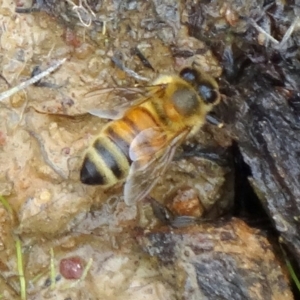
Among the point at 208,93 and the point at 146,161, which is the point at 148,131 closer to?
the point at 146,161

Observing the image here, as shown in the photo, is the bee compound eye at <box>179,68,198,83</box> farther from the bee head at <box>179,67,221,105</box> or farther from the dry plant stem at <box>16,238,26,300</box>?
the dry plant stem at <box>16,238,26,300</box>

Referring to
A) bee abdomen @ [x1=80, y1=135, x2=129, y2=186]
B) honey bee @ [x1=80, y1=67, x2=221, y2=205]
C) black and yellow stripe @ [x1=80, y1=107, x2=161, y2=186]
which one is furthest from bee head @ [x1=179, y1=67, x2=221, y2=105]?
bee abdomen @ [x1=80, y1=135, x2=129, y2=186]

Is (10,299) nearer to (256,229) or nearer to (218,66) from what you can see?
(256,229)

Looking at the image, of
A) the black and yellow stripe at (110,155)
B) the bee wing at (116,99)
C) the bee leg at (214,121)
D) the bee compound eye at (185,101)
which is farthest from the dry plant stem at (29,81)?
the bee leg at (214,121)

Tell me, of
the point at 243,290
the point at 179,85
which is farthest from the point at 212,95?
the point at 243,290

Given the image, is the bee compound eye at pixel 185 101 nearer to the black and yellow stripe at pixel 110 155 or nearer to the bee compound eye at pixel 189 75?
the bee compound eye at pixel 189 75

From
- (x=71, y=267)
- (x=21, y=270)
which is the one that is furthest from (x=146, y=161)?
(x=21, y=270)

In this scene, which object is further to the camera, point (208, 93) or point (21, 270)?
point (21, 270)
